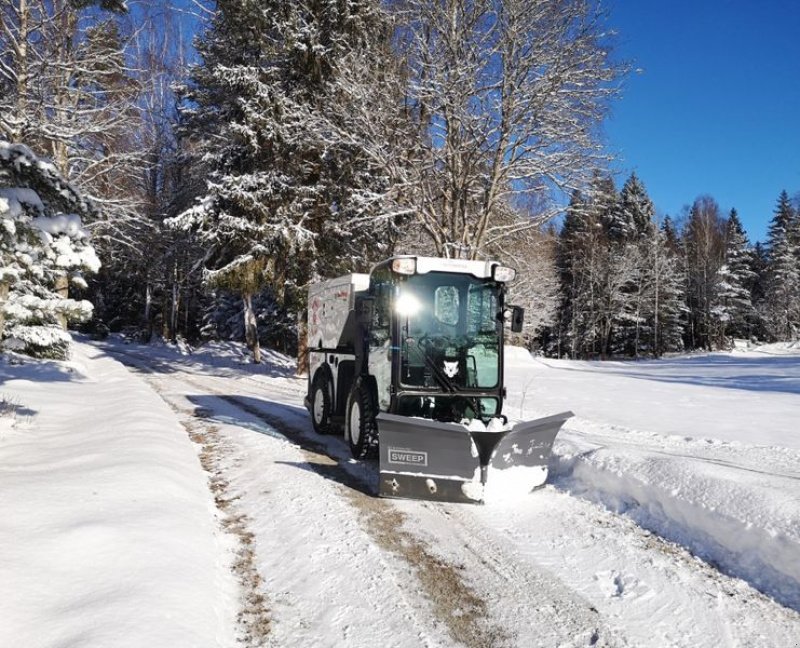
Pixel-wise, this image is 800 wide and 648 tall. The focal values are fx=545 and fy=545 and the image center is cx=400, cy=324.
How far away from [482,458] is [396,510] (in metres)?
1.02

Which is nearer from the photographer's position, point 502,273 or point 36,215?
point 36,215

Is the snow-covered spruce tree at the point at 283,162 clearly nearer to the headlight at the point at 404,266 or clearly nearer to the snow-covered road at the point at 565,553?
the headlight at the point at 404,266

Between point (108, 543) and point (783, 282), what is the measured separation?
59.8 m

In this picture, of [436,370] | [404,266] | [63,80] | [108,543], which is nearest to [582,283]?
[63,80]

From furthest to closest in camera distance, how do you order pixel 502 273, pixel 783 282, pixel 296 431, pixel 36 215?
pixel 783 282 → pixel 296 431 → pixel 502 273 → pixel 36 215

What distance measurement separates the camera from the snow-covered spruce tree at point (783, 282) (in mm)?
50219

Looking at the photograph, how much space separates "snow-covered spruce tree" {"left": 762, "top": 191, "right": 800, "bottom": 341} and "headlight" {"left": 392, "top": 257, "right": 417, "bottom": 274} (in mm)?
55764

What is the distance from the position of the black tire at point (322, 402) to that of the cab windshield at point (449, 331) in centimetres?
290

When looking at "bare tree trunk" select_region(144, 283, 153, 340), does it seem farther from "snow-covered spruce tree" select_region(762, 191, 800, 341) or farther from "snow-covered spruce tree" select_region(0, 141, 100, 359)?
"snow-covered spruce tree" select_region(762, 191, 800, 341)

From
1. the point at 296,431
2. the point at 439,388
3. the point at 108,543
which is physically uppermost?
the point at 439,388

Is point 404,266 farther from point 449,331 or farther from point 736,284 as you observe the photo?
point 736,284

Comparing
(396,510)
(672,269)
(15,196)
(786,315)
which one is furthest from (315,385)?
(786,315)

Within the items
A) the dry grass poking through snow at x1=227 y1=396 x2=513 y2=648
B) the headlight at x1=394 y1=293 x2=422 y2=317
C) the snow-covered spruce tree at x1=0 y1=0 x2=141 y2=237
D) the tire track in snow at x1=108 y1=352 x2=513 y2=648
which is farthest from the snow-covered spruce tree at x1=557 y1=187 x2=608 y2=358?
the dry grass poking through snow at x1=227 y1=396 x2=513 y2=648

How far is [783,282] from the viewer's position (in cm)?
5022
